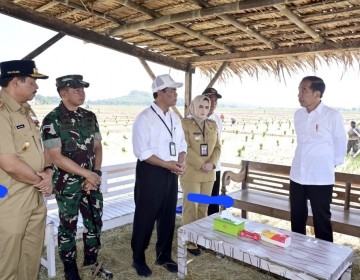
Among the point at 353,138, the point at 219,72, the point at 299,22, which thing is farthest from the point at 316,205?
the point at 353,138

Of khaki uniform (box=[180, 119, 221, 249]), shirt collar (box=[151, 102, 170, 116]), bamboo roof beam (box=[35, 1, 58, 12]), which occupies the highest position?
bamboo roof beam (box=[35, 1, 58, 12])

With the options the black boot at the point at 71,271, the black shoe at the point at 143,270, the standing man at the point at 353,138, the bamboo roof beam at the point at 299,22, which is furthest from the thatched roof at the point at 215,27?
the standing man at the point at 353,138

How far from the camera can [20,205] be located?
6.73 ft

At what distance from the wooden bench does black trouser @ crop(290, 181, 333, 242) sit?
401 millimetres

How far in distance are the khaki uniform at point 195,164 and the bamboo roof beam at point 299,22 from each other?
4.39 ft

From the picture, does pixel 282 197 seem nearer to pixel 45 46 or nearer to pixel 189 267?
pixel 189 267

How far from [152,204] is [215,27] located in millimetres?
2429

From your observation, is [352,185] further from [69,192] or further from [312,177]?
[69,192]

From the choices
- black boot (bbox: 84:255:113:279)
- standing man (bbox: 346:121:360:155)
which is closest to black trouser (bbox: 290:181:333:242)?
black boot (bbox: 84:255:113:279)

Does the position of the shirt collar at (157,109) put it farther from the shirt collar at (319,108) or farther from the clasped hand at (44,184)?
the shirt collar at (319,108)

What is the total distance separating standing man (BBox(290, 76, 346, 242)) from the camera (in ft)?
9.45

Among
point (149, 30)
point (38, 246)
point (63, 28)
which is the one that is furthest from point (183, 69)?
point (38, 246)

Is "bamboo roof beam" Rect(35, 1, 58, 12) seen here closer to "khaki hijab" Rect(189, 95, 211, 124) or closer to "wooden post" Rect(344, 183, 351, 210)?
"khaki hijab" Rect(189, 95, 211, 124)

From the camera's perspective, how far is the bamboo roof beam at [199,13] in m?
2.98
